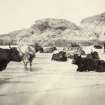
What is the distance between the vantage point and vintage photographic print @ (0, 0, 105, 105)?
7.98ft

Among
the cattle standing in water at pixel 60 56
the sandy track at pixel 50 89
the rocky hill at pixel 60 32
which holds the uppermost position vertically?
the rocky hill at pixel 60 32

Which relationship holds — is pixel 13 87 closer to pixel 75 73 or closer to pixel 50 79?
pixel 50 79

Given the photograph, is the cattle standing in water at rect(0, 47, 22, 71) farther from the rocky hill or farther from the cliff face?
the cliff face

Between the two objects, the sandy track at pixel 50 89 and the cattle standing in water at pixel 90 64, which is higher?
the cattle standing in water at pixel 90 64

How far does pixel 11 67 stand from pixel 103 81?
1.09m

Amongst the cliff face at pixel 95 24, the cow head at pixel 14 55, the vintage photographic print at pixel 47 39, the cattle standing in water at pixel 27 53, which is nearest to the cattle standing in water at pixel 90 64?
the vintage photographic print at pixel 47 39

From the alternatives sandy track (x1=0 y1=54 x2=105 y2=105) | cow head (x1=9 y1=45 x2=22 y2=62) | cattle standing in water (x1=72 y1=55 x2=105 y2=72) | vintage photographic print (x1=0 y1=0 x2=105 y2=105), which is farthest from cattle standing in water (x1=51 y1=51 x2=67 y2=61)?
sandy track (x1=0 y1=54 x2=105 y2=105)

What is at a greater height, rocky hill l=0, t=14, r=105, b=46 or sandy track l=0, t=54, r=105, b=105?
rocky hill l=0, t=14, r=105, b=46

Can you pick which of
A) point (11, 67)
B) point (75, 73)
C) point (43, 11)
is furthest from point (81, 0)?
point (11, 67)

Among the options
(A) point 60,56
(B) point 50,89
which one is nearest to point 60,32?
(B) point 50,89

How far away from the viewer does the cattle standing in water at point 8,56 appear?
9.69 ft

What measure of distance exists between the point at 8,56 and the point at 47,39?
1.89 ft

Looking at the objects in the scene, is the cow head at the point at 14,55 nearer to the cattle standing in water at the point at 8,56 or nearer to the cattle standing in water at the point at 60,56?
the cattle standing in water at the point at 8,56

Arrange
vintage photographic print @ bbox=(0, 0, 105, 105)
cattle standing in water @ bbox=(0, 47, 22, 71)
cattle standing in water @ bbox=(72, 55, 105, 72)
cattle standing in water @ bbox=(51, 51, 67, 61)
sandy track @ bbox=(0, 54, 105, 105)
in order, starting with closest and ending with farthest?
sandy track @ bbox=(0, 54, 105, 105) → vintage photographic print @ bbox=(0, 0, 105, 105) → cattle standing in water @ bbox=(0, 47, 22, 71) → cattle standing in water @ bbox=(72, 55, 105, 72) → cattle standing in water @ bbox=(51, 51, 67, 61)
